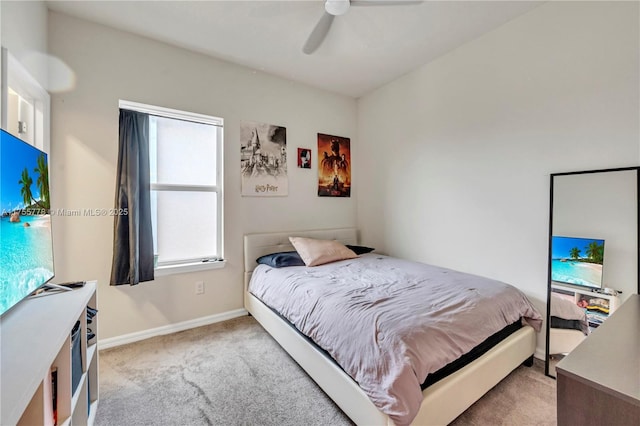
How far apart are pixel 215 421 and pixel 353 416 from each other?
80cm

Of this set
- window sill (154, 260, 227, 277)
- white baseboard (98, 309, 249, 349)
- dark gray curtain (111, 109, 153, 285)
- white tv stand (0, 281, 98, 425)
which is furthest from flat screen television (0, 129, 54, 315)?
white baseboard (98, 309, 249, 349)

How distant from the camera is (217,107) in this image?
2.89m

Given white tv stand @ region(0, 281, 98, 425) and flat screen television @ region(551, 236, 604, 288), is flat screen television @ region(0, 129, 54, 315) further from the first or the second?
flat screen television @ region(551, 236, 604, 288)

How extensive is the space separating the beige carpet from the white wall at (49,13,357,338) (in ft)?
1.59

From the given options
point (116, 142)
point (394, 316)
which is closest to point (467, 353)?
point (394, 316)

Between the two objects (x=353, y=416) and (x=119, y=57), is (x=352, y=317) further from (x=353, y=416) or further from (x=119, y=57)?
(x=119, y=57)

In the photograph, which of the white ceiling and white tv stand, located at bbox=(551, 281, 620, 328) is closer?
white tv stand, located at bbox=(551, 281, 620, 328)

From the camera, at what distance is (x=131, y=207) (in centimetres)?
238

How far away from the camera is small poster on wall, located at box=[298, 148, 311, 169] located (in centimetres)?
345

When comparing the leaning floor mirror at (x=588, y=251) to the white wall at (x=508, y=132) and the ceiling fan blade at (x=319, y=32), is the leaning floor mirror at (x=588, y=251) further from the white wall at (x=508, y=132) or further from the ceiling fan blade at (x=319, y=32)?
the ceiling fan blade at (x=319, y=32)

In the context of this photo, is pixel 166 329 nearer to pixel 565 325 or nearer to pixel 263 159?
pixel 263 159

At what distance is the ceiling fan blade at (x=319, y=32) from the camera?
1.97m

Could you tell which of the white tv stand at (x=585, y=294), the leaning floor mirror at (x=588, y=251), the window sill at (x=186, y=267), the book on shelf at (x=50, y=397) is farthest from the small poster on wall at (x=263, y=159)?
the white tv stand at (x=585, y=294)

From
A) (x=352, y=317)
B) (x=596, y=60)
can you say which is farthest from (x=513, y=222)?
(x=352, y=317)
